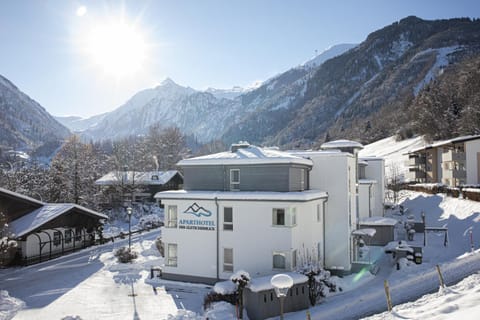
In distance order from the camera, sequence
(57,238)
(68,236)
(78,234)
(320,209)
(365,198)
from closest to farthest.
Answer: (320,209) → (57,238) → (68,236) → (78,234) → (365,198)

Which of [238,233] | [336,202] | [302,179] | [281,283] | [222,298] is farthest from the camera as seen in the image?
[336,202]

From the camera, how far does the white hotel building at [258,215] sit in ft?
73.3

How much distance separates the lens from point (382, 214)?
45.2 metres

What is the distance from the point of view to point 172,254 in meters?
25.2

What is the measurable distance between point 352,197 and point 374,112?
15385cm

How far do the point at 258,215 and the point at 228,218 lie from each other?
7.00ft

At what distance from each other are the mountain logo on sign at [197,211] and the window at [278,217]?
4.29 meters

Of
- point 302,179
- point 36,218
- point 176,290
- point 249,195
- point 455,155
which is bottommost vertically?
point 176,290

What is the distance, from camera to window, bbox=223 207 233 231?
23.5 metres

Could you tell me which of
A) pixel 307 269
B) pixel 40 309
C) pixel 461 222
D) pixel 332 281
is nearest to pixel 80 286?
pixel 40 309

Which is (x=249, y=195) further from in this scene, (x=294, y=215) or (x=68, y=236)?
(x=68, y=236)

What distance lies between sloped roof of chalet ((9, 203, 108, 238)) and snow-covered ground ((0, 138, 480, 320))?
3.01m

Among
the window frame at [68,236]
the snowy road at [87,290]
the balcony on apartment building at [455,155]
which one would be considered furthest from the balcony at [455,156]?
the window frame at [68,236]

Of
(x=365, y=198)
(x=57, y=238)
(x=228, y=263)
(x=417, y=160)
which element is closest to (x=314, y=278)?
(x=228, y=263)
